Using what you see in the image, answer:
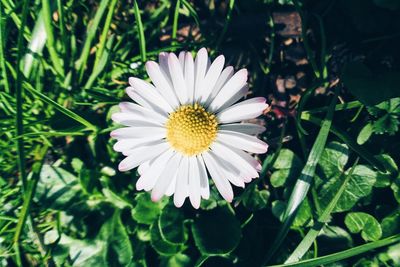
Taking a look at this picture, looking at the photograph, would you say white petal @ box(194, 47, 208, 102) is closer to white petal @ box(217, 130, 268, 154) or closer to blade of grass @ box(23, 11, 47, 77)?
white petal @ box(217, 130, 268, 154)

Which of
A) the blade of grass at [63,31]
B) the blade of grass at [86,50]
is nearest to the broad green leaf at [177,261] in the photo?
the blade of grass at [86,50]

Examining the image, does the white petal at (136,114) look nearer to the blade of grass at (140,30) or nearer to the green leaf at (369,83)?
the blade of grass at (140,30)

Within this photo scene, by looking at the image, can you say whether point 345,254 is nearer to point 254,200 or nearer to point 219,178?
point 254,200

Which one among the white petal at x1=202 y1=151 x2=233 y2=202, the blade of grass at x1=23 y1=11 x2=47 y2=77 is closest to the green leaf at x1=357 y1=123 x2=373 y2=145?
the white petal at x1=202 y1=151 x2=233 y2=202

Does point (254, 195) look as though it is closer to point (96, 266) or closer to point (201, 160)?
point (201, 160)

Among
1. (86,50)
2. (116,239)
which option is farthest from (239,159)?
(86,50)

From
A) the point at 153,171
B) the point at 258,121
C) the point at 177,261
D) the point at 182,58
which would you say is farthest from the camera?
the point at 258,121
